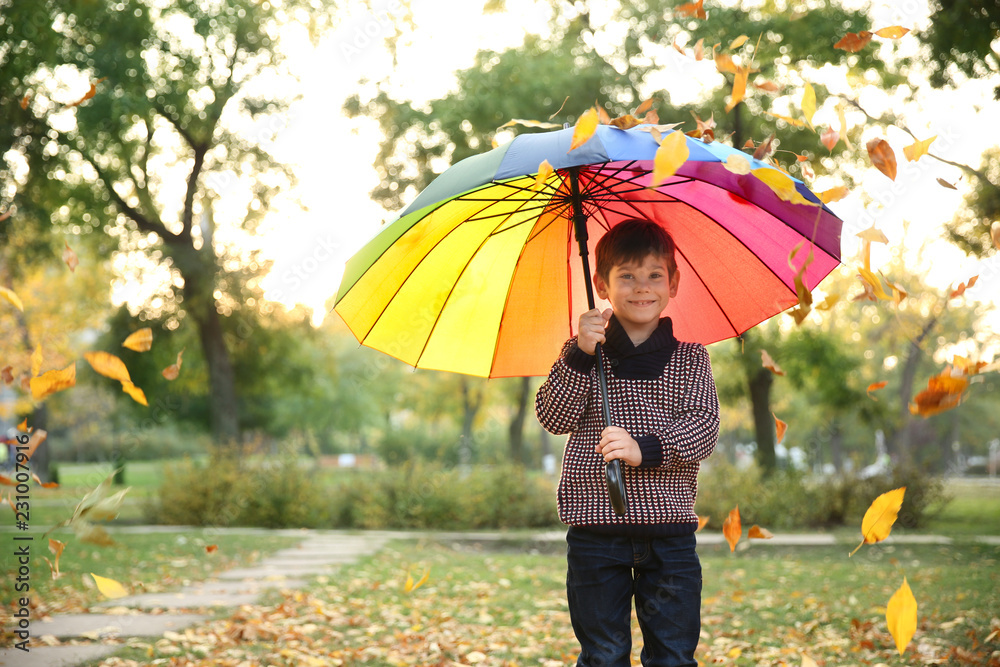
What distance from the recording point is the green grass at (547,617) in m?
3.96

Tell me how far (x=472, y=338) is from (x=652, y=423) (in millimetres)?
1000

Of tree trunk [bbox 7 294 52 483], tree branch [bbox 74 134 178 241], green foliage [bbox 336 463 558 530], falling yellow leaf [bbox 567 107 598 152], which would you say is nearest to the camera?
falling yellow leaf [bbox 567 107 598 152]

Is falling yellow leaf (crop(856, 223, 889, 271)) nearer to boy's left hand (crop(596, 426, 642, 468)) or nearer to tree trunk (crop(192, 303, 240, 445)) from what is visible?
boy's left hand (crop(596, 426, 642, 468))

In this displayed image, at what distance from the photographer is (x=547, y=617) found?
504cm

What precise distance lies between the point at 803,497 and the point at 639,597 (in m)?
9.71

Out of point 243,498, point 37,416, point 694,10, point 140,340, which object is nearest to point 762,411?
point 243,498

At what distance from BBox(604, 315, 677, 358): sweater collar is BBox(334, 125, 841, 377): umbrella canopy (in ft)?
0.83

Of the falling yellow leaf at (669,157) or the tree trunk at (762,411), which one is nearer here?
the falling yellow leaf at (669,157)

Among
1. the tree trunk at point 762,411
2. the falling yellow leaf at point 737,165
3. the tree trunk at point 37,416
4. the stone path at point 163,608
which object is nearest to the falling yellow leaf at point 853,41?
the falling yellow leaf at point 737,165

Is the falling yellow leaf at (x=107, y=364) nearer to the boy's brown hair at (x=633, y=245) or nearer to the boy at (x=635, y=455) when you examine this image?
the boy at (x=635, y=455)

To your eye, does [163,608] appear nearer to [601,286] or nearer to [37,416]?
[601,286]

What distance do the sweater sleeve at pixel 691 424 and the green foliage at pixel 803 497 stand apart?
340 inches

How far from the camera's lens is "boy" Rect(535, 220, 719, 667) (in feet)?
7.79

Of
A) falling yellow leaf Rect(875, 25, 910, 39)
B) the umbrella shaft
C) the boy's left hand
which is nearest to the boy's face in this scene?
the umbrella shaft
